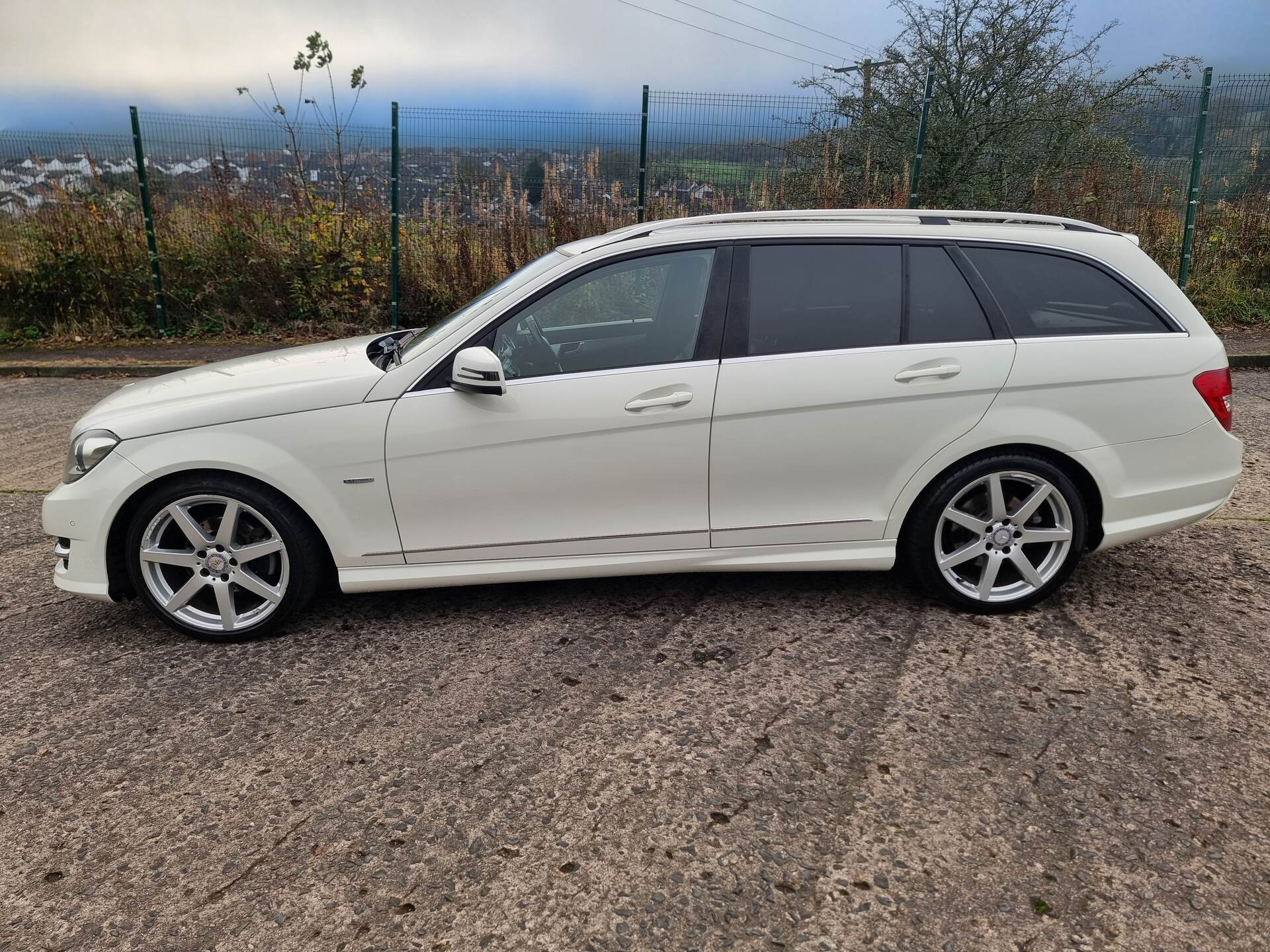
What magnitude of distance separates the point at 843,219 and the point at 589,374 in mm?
1382

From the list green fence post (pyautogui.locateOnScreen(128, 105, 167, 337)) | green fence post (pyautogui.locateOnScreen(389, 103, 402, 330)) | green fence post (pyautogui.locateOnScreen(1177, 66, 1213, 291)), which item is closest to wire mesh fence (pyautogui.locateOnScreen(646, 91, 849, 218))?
green fence post (pyautogui.locateOnScreen(389, 103, 402, 330))

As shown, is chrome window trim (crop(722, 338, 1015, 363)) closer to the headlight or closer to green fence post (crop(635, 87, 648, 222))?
the headlight

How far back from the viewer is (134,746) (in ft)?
10.7

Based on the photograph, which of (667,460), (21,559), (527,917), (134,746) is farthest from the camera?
(21,559)

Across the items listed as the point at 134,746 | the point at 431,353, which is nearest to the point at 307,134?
the point at 431,353

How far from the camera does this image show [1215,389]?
13.4 feet

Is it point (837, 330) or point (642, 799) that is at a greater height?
point (837, 330)

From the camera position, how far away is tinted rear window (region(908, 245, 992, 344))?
13.2 feet

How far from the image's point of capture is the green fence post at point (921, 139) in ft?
35.4

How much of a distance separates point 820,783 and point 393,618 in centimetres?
211

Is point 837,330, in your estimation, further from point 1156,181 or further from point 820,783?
point 1156,181

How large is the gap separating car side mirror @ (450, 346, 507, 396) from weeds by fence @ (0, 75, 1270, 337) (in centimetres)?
Answer: 793

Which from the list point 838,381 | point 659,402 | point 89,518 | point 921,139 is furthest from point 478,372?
point 921,139

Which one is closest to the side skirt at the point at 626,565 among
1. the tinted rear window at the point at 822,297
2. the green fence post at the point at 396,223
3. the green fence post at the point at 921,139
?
the tinted rear window at the point at 822,297
